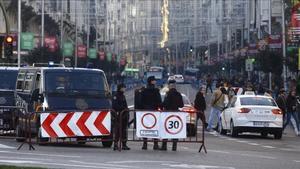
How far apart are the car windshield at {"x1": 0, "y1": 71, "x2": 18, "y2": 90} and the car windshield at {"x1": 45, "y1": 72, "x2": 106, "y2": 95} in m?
4.61

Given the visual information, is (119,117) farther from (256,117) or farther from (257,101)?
(257,101)

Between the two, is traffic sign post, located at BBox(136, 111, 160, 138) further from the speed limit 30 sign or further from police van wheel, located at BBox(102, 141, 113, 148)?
police van wheel, located at BBox(102, 141, 113, 148)

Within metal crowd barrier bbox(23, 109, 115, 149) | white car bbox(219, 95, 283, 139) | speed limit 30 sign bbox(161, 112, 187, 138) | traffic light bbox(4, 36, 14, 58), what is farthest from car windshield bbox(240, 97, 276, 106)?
traffic light bbox(4, 36, 14, 58)

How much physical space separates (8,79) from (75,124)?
7.40m

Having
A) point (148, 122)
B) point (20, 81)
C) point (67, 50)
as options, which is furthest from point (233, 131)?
point (67, 50)

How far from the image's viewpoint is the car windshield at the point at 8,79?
1146 inches

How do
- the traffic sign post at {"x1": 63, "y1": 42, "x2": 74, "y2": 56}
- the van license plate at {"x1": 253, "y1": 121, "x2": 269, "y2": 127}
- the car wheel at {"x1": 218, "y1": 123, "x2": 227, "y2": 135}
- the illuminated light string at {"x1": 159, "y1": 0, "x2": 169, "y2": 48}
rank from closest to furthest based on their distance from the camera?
the van license plate at {"x1": 253, "y1": 121, "x2": 269, "y2": 127} < the car wheel at {"x1": 218, "y1": 123, "x2": 227, "y2": 135} < the traffic sign post at {"x1": 63, "y1": 42, "x2": 74, "y2": 56} < the illuminated light string at {"x1": 159, "y1": 0, "x2": 169, "y2": 48}

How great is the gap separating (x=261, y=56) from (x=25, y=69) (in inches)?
1645

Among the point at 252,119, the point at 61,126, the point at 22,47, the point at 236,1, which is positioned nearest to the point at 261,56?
the point at 22,47

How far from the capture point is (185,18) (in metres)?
142

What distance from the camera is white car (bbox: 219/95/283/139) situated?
30766mm

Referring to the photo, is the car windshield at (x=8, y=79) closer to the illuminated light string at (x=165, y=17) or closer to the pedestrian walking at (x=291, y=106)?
the pedestrian walking at (x=291, y=106)

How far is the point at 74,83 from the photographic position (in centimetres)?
2456

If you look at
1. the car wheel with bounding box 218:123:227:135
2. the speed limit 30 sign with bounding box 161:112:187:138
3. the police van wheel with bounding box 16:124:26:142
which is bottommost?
the car wheel with bounding box 218:123:227:135
